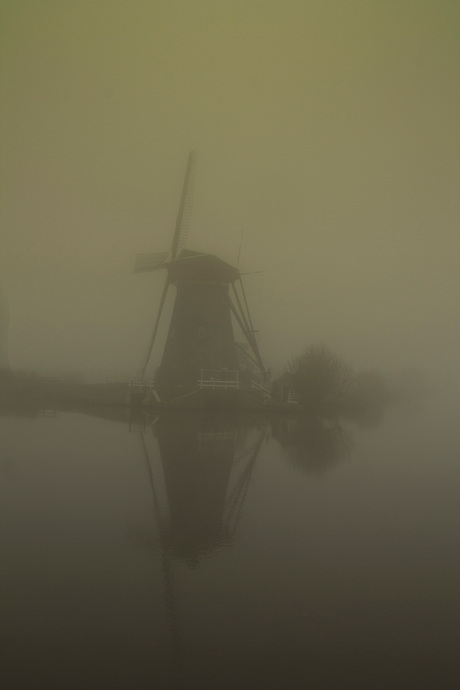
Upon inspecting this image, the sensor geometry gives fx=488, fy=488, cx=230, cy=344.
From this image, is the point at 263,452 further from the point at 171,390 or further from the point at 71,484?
the point at 171,390

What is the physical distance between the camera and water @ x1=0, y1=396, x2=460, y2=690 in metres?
3.64

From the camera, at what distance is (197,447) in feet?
50.9

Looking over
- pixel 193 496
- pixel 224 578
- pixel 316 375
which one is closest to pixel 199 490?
pixel 193 496

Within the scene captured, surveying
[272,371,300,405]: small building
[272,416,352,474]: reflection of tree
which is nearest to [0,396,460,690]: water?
[272,416,352,474]: reflection of tree

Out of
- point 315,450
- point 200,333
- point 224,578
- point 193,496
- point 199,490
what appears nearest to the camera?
point 224,578

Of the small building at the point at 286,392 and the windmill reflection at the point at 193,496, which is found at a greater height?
the small building at the point at 286,392

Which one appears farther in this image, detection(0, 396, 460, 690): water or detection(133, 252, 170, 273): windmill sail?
detection(133, 252, 170, 273): windmill sail

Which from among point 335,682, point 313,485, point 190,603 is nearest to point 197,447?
point 313,485

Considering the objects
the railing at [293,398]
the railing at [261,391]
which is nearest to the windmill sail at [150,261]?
the railing at [261,391]

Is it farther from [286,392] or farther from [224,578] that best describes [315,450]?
[286,392]

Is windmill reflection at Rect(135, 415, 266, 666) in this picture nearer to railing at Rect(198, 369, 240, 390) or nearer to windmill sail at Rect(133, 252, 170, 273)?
railing at Rect(198, 369, 240, 390)

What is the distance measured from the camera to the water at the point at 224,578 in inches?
143

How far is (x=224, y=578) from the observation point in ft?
17.5

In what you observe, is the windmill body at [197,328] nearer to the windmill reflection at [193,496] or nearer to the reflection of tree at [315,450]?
the reflection of tree at [315,450]
